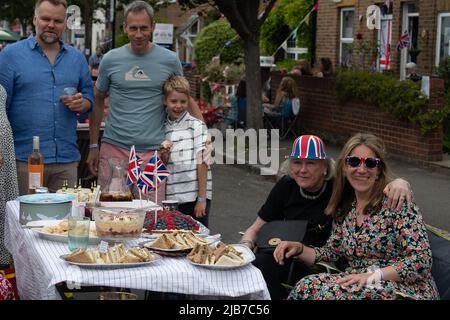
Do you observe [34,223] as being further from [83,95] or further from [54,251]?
[83,95]

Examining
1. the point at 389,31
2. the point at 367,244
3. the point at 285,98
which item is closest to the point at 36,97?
the point at 367,244

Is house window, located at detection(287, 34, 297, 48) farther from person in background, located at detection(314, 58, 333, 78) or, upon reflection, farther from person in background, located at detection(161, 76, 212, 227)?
person in background, located at detection(161, 76, 212, 227)

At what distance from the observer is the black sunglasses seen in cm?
508

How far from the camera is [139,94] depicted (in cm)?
678

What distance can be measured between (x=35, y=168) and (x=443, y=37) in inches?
550

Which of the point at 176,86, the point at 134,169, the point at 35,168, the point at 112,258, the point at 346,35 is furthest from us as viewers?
the point at 346,35

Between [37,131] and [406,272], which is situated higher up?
[37,131]

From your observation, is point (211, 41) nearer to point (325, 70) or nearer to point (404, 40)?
point (325, 70)

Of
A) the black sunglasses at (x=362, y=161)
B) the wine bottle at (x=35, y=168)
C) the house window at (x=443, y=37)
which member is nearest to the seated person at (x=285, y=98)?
the house window at (x=443, y=37)

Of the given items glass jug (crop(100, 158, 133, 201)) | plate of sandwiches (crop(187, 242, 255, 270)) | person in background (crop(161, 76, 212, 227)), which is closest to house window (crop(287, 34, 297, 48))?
person in background (crop(161, 76, 212, 227))

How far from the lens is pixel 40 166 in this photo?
246 inches

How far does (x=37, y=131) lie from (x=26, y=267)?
6.53ft
